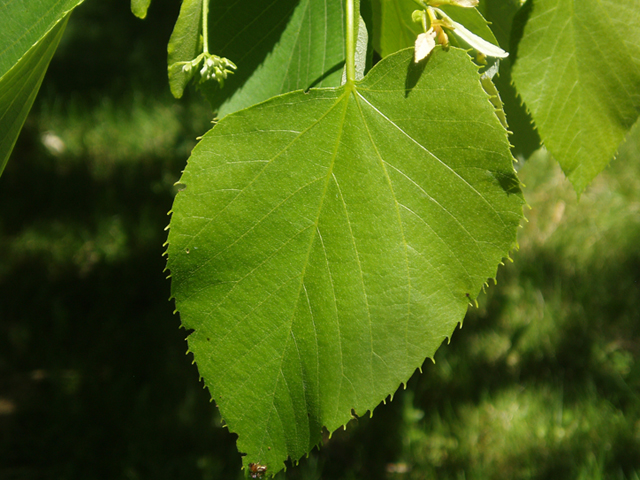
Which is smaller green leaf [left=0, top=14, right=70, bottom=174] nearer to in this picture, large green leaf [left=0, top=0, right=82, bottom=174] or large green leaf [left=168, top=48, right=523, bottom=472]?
large green leaf [left=0, top=0, right=82, bottom=174]

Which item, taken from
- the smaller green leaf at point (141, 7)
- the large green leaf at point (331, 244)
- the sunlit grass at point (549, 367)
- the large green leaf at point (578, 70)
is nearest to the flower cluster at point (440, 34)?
the large green leaf at point (331, 244)

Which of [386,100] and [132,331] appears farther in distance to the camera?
[132,331]

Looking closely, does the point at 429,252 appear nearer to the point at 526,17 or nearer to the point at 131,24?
the point at 526,17

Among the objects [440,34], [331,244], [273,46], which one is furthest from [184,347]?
[440,34]

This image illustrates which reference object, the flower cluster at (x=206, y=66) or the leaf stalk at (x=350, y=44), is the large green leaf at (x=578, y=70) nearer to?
the leaf stalk at (x=350, y=44)

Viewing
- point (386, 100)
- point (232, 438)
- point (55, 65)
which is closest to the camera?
point (386, 100)

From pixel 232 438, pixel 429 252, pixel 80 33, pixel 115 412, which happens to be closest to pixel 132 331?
pixel 115 412

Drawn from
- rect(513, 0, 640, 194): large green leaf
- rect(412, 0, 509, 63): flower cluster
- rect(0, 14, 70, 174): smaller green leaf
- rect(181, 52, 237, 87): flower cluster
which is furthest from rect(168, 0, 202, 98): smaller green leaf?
rect(513, 0, 640, 194): large green leaf
